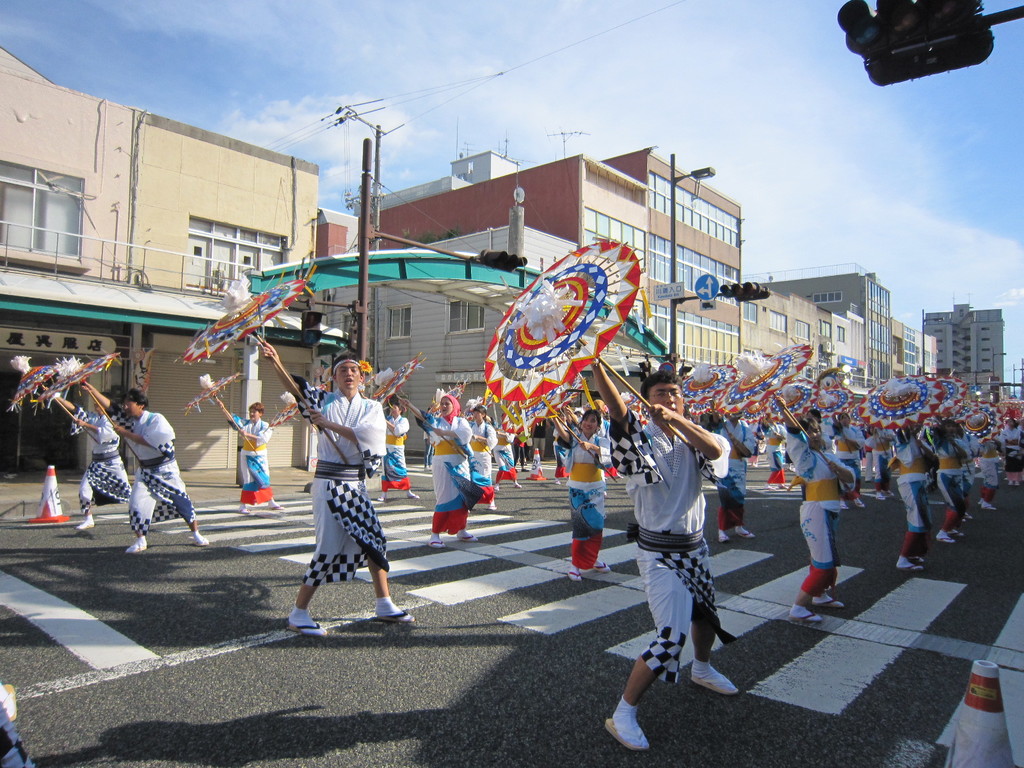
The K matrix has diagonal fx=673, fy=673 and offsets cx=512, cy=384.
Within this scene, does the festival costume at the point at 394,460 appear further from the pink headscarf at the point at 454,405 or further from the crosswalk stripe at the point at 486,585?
the crosswalk stripe at the point at 486,585

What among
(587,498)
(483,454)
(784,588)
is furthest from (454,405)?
(784,588)

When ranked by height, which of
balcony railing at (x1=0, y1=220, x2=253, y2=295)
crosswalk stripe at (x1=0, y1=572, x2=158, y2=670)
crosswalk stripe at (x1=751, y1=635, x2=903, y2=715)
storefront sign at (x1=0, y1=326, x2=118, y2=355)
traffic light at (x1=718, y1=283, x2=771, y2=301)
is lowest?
crosswalk stripe at (x1=751, y1=635, x2=903, y2=715)

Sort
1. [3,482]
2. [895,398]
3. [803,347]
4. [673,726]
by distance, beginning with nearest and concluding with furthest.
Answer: [673,726], [803,347], [895,398], [3,482]

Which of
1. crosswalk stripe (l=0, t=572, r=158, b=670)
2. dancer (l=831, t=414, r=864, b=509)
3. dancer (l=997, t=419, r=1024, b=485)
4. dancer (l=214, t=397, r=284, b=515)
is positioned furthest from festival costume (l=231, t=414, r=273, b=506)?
dancer (l=997, t=419, r=1024, b=485)

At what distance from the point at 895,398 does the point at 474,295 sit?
44.9 ft

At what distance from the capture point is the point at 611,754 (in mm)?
3254

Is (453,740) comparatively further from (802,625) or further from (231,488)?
(231,488)

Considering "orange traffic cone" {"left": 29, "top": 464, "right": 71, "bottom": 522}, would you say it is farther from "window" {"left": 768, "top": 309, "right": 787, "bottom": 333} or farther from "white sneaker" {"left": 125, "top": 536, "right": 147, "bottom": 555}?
"window" {"left": 768, "top": 309, "right": 787, "bottom": 333}

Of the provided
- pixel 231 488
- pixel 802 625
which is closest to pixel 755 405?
pixel 802 625

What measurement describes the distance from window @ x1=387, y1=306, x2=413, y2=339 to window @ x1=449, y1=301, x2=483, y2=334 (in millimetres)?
2541

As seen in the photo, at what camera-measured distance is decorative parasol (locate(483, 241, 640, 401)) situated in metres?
3.29

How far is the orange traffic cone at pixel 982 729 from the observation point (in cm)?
262

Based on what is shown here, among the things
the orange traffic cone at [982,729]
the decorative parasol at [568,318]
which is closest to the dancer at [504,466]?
the decorative parasol at [568,318]

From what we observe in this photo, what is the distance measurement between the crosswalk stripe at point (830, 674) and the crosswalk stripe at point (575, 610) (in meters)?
1.55
